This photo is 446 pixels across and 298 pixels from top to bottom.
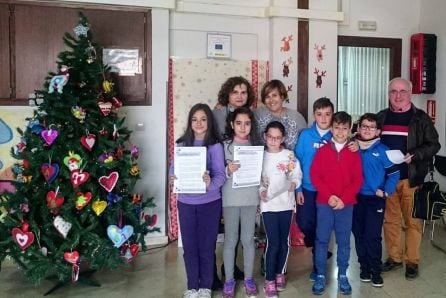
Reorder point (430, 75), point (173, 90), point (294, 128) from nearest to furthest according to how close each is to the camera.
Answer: point (294, 128) → point (173, 90) → point (430, 75)

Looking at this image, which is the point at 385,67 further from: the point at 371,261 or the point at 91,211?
the point at 91,211

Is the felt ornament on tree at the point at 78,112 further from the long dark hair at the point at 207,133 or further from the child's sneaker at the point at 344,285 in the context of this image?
the child's sneaker at the point at 344,285

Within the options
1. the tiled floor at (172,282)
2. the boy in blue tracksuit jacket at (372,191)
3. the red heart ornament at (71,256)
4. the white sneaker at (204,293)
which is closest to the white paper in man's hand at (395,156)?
the boy in blue tracksuit jacket at (372,191)

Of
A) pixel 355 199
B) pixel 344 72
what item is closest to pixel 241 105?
pixel 355 199

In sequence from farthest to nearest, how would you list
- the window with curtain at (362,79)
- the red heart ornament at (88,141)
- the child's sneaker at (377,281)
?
1. the window with curtain at (362,79)
2. the child's sneaker at (377,281)
3. the red heart ornament at (88,141)

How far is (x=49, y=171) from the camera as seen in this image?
292 centimetres

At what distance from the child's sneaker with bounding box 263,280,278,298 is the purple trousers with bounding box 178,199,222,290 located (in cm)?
39

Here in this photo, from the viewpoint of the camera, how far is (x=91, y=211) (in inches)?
119

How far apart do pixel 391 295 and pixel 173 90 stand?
258 cm

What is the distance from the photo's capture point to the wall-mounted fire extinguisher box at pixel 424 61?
478 centimetres

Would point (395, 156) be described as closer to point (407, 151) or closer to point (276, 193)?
point (407, 151)

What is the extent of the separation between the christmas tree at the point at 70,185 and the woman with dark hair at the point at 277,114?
1.06 metres

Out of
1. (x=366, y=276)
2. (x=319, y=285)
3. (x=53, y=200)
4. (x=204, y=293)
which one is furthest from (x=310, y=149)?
(x=53, y=200)

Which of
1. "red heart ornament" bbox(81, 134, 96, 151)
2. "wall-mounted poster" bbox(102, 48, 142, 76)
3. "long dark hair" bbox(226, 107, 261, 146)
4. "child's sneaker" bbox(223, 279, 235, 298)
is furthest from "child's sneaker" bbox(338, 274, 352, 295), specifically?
"wall-mounted poster" bbox(102, 48, 142, 76)
